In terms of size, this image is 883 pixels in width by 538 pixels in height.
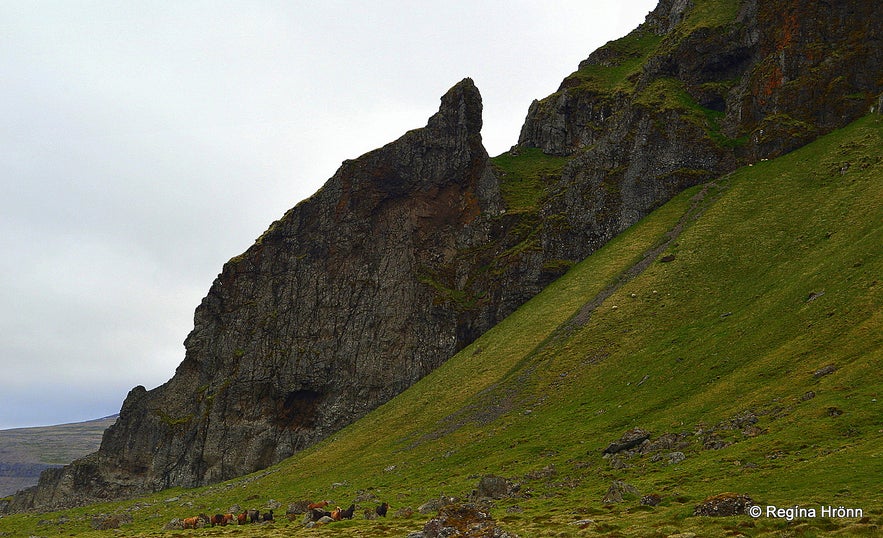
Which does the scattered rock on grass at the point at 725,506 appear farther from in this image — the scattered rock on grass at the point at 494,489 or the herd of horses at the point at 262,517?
the herd of horses at the point at 262,517

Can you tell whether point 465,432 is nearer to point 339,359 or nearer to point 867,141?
point 339,359

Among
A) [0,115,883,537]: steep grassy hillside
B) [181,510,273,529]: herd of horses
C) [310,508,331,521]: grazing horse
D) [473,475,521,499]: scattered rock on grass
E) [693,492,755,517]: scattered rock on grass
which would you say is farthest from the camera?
[181,510,273,529]: herd of horses

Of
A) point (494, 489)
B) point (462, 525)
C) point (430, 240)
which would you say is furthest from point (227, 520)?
point (430, 240)

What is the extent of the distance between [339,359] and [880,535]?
12773 centimetres

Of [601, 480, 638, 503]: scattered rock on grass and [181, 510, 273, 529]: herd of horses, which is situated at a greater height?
[601, 480, 638, 503]: scattered rock on grass

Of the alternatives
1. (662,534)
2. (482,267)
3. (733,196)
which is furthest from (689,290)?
(662,534)

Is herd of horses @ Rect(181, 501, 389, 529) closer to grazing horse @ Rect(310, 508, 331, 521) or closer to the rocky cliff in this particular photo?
grazing horse @ Rect(310, 508, 331, 521)

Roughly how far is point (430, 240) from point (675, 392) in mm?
98588

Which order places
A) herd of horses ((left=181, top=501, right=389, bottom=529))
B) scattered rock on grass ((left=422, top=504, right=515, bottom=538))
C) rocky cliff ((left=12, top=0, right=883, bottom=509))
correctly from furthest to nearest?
rocky cliff ((left=12, top=0, right=883, bottom=509)), herd of horses ((left=181, top=501, right=389, bottom=529)), scattered rock on grass ((left=422, top=504, right=515, bottom=538))
